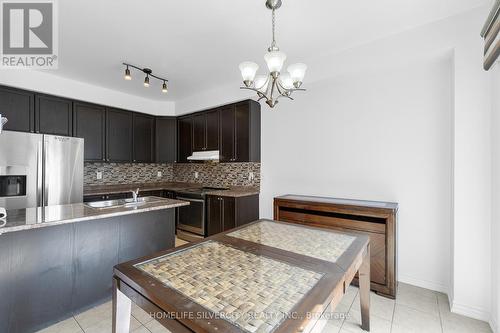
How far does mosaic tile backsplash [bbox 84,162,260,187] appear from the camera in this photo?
13.1ft

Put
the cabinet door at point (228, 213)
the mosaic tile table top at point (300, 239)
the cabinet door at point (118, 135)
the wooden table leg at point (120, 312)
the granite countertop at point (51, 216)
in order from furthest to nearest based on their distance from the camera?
the cabinet door at point (118, 135) → the cabinet door at point (228, 213) → the granite countertop at point (51, 216) → the mosaic tile table top at point (300, 239) → the wooden table leg at point (120, 312)

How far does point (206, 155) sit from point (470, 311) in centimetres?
370

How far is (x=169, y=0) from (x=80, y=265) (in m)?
2.38

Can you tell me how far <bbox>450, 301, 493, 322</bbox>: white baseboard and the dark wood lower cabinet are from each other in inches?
96.3

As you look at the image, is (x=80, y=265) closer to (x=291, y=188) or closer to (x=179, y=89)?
(x=291, y=188)

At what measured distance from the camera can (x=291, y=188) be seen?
340cm

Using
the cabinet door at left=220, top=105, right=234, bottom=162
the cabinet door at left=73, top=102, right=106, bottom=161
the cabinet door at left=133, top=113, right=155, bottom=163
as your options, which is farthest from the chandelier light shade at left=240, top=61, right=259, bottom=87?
the cabinet door at left=133, top=113, right=155, bottom=163

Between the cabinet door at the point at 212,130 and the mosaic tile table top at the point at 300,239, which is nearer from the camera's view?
the mosaic tile table top at the point at 300,239

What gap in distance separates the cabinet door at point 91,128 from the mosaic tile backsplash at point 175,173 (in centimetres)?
38

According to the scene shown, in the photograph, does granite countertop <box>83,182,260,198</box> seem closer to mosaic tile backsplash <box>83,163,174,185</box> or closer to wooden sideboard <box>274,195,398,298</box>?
mosaic tile backsplash <box>83,163,174,185</box>

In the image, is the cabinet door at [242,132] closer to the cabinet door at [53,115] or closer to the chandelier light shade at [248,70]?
the chandelier light shade at [248,70]

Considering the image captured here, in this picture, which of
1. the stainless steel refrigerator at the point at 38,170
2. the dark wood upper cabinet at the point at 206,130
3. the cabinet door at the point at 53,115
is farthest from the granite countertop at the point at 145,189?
the cabinet door at the point at 53,115

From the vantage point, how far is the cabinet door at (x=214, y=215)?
3.53 metres

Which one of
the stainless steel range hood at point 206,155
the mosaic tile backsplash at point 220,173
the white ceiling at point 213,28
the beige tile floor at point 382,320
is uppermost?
the white ceiling at point 213,28
